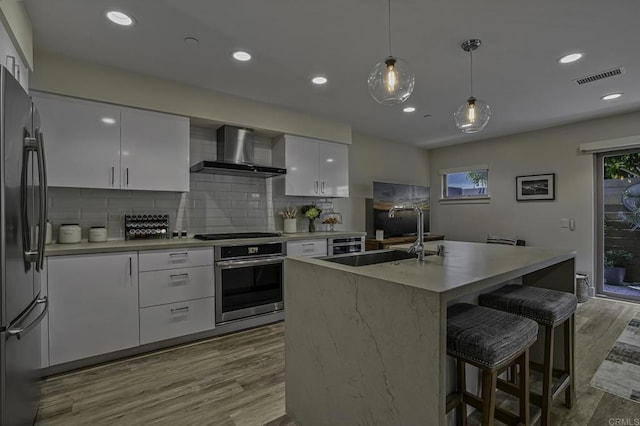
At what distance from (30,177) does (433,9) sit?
2.50 metres

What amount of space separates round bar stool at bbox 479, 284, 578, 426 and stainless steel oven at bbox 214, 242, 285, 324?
211 centimetres

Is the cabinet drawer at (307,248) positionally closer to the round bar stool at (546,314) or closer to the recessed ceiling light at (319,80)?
the recessed ceiling light at (319,80)

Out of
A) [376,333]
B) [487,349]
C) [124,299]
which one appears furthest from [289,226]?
[487,349]

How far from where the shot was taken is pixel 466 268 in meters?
1.57

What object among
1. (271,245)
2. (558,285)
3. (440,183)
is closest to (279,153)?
(271,245)

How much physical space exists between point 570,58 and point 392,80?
1942 mm

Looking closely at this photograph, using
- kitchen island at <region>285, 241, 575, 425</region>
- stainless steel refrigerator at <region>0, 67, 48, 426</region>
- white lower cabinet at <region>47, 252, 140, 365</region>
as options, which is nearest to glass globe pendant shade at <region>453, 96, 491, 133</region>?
kitchen island at <region>285, 241, 575, 425</region>

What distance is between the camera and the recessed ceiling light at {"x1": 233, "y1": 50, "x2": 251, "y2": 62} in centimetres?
260

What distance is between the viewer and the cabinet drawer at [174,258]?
2729 millimetres

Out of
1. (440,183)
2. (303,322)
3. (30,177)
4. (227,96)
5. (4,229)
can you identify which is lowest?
(303,322)

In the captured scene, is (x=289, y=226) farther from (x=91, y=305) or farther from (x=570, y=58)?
(x=570, y=58)

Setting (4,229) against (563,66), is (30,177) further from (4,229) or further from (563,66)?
(563,66)

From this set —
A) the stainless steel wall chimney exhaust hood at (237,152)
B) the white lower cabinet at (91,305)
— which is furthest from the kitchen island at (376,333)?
the stainless steel wall chimney exhaust hood at (237,152)

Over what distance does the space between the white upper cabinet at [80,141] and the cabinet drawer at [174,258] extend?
74 centimetres
